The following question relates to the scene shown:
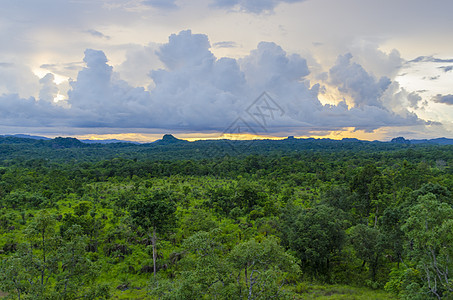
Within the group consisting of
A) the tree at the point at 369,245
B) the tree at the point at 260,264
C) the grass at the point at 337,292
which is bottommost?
the grass at the point at 337,292

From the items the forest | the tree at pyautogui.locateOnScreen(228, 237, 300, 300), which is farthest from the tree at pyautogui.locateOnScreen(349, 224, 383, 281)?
the tree at pyautogui.locateOnScreen(228, 237, 300, 300)

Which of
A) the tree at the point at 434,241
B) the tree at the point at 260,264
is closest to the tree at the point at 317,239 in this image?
the tree at the point at 434,241

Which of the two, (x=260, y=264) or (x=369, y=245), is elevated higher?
(x=260, y=264)

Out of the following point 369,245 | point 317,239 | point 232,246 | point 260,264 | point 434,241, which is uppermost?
point 434,241

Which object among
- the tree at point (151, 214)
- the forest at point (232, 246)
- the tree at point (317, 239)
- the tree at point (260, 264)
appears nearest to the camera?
the tree at point (260, 264)

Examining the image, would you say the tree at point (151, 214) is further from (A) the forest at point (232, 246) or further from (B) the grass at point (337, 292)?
(B) the grass at point (337, 292)

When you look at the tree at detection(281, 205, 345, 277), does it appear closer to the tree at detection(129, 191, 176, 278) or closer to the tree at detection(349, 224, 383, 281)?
the tree at detection(349, 224, 383, 281)

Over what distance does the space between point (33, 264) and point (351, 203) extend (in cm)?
3723

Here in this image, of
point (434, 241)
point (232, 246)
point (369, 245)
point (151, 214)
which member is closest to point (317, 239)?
point (369, 245)

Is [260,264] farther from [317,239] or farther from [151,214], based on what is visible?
[151,214]

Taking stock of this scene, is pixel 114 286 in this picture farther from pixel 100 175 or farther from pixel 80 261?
pixel 100 175

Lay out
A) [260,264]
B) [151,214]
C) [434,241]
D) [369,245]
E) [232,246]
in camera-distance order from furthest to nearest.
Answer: [232,246] < [151,214] < [369,245] < [260,264] < [434,241]

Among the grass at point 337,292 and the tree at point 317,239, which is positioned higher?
the tree at point 317,239

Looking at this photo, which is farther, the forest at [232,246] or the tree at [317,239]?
the tree at [317,239]
